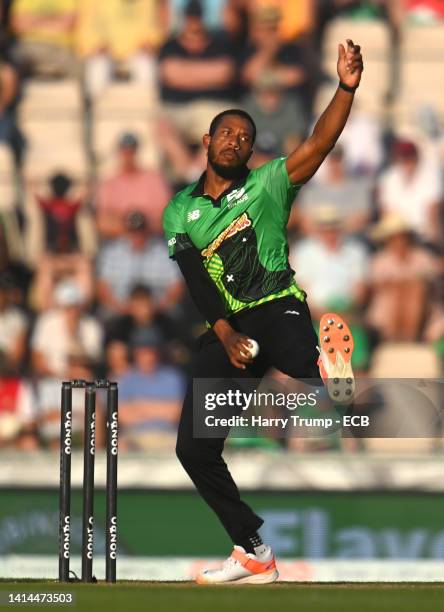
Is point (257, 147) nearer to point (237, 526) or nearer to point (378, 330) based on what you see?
point (378, 330)

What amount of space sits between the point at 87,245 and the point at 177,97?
135 centimetres

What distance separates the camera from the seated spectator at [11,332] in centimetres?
996

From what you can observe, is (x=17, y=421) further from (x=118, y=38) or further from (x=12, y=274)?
(x=118, y=38)

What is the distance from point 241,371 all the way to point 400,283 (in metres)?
4.18

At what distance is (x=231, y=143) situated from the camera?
19.3ft

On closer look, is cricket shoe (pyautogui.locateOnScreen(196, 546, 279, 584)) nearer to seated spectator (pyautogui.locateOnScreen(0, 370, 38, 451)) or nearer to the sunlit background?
the sunlit background

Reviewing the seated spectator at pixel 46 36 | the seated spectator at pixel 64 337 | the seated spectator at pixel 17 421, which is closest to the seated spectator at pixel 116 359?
the seated spectator at pixel 64 337

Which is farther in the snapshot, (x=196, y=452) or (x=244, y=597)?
(x=196, y=452)

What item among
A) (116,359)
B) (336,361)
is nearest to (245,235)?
(336,361)

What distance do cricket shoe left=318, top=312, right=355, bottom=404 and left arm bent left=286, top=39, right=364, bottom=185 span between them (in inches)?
25.5

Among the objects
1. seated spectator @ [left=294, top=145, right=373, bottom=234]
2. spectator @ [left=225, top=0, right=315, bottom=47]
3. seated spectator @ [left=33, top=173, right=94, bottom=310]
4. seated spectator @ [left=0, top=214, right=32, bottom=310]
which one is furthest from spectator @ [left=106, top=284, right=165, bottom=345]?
spectator @ [left=225, top=0, right=315, bottom=47]

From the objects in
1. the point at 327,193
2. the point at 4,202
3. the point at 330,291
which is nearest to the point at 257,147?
the point at 327,193

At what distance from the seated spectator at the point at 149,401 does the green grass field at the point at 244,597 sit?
349 cm

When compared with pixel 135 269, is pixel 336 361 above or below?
below
